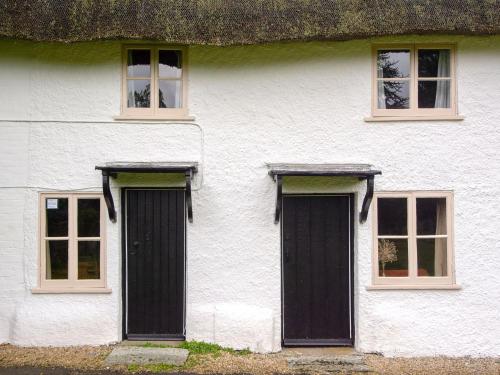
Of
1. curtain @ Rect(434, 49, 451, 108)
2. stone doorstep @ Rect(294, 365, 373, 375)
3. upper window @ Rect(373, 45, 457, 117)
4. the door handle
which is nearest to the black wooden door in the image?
the door handle

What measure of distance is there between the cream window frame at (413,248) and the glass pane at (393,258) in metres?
0.06

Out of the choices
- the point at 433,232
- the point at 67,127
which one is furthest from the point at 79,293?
the point at 433,232

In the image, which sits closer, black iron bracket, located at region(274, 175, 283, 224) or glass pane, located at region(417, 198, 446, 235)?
black iron bracket, located at region(274, 175, 283, 224)

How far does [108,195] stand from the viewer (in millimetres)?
6148

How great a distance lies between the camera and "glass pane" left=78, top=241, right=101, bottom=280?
648 cm

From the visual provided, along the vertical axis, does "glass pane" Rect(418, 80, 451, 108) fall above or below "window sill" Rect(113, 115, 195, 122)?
above

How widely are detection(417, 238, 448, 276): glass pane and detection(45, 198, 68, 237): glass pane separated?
16.3 feet

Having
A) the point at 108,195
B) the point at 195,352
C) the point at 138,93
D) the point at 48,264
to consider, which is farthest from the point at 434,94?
the point at 48,264

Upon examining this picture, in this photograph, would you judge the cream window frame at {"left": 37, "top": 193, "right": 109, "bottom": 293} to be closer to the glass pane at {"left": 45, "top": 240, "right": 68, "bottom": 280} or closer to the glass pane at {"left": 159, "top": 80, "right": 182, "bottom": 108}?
the glass pane at {"left": 45, "top": 240, "right": 68, "bottom": 280}

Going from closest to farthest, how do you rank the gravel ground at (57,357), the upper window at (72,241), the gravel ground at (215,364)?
the gravel ground at (215,364) → the gravel ground at (57,357) → the upper window at (72,241)

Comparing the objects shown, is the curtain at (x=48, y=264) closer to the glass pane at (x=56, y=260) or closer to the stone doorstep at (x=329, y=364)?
the glass pane at (x=56, y=260)

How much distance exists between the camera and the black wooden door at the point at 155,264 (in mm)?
6531

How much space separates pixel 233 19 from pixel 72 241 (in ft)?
12.3

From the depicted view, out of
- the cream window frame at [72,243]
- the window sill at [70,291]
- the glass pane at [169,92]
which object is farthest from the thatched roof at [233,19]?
the window sill at [70,291]
